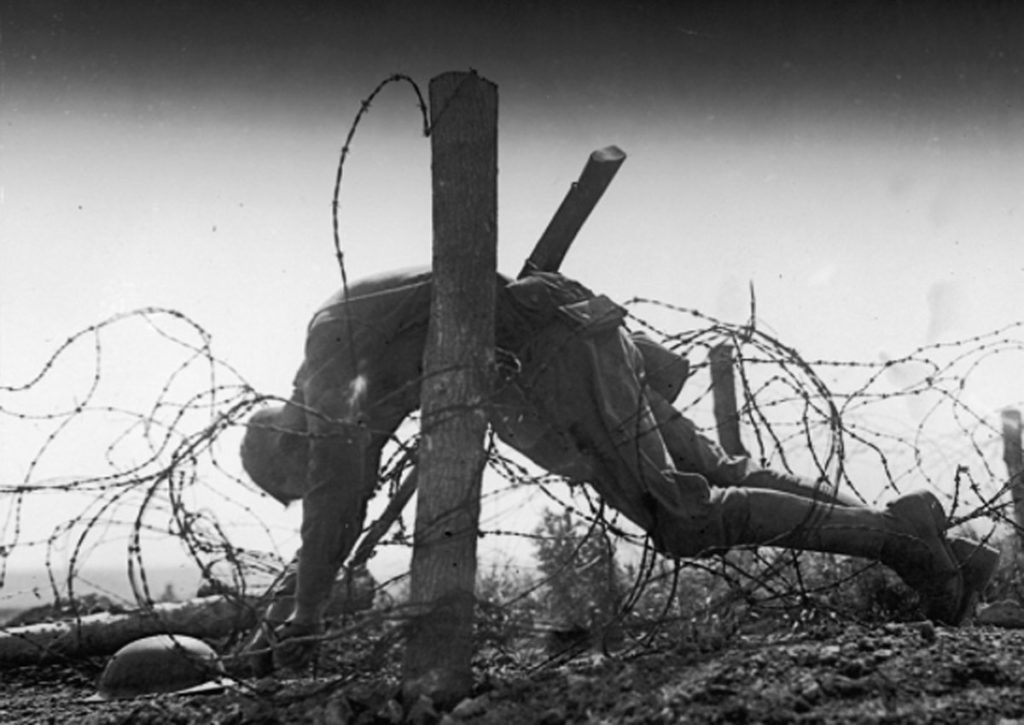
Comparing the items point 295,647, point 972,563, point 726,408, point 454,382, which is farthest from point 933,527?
point 726,408

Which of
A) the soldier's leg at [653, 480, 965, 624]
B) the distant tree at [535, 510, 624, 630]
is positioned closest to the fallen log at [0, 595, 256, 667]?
the distant tree at [535, 510, 624, 630]

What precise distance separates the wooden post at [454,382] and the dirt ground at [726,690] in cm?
22

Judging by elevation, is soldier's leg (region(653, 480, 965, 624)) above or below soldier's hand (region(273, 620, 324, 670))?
above

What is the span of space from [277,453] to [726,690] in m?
2.02

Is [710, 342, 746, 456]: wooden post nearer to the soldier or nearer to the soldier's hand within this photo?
the soldier

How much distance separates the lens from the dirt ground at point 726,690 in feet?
9.36

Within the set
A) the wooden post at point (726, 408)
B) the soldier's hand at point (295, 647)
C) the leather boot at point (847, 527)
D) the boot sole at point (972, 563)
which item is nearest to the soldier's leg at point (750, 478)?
the boot sole at point (972, 563)

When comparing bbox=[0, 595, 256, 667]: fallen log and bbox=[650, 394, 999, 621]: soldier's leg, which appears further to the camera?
bbox=[0, 595, 256, 667]: fallen log

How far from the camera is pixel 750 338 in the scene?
12.3 ft

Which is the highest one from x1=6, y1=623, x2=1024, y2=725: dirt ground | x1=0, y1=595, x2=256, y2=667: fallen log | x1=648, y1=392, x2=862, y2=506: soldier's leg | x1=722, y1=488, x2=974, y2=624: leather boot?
x1=648, y1=392, x2=862, y2=506: soldier's leg

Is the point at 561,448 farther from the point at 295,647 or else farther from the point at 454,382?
the point at 295,647

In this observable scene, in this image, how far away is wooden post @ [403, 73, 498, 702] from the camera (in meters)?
3.30

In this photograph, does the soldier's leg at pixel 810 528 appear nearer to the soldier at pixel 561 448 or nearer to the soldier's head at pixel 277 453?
the soldier at pixel 561 448

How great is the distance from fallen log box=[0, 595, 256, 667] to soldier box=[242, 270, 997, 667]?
2773mm
